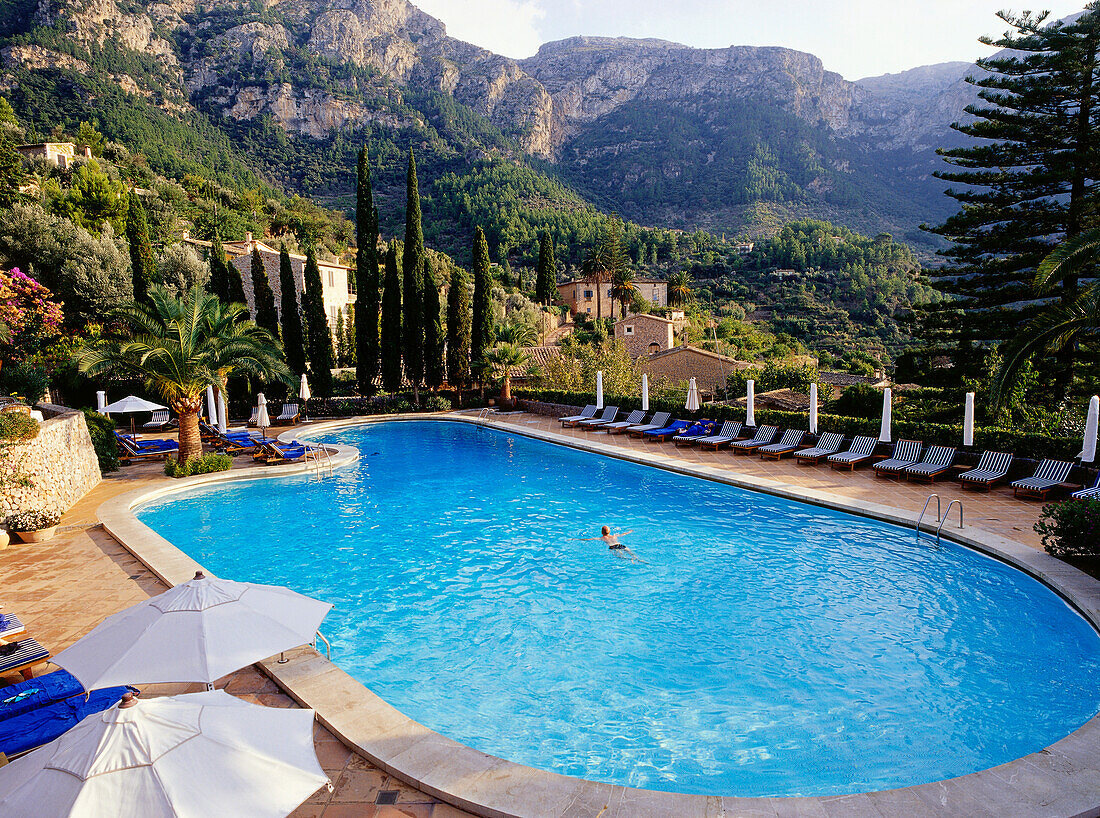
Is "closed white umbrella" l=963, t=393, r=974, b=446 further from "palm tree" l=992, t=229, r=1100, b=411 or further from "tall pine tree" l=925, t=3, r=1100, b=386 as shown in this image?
"tall pine tree" l=925, t=3, r=1100, b=386

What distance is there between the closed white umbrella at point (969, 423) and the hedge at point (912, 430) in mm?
393

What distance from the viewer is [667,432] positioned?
17.5 metres

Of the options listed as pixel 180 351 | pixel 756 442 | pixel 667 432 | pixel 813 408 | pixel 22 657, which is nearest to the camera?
pixel 22 657

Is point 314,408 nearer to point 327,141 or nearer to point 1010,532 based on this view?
point 1010,532

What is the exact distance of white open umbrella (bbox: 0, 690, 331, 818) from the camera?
246cm

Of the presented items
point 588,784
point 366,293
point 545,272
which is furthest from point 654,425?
point 545,272

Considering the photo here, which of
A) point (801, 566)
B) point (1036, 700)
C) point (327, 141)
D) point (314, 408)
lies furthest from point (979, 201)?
point (327, 141)

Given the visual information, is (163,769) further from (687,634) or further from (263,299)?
(263,299)

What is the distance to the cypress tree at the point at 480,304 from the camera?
25766 millimetres

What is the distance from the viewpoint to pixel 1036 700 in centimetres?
546

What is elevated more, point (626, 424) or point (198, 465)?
point (626, 424)

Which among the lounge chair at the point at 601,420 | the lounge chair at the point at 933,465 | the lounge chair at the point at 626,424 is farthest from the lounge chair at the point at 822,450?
the lounge chair at the point at 601,420

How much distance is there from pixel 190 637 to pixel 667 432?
1462 centimetres

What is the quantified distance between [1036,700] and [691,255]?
76134 millimetres
